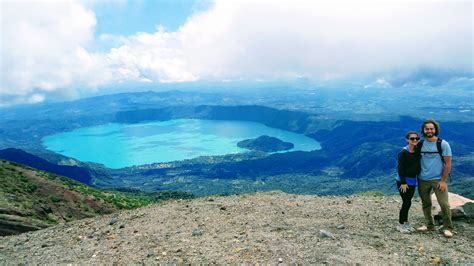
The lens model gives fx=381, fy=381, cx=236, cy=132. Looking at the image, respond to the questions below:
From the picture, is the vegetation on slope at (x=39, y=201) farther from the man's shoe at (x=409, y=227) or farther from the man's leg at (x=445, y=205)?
the man's leg at (x=445, y=205)

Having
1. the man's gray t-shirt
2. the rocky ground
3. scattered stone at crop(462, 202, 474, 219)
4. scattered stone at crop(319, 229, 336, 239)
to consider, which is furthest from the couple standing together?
scattered stone at crop(319, 229, 336, 239)

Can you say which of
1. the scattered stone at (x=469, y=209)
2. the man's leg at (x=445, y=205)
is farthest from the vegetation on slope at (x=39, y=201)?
the scattered stone at (x=469, y=209)

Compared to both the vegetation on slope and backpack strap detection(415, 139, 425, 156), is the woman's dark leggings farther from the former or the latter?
the vegetation on slope

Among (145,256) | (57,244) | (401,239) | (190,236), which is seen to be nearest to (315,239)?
(401,239)

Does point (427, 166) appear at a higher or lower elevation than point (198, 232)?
higher

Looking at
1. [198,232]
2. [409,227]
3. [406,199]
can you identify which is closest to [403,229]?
[409,227]

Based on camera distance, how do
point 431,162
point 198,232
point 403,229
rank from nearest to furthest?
1. point 431,162
2. point 403,229
3. point 198,232

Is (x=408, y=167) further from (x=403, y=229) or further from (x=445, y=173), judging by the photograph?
(x=403, y=229)
